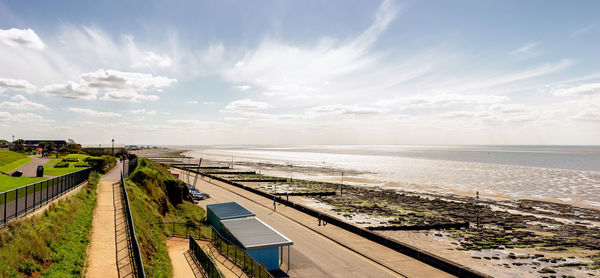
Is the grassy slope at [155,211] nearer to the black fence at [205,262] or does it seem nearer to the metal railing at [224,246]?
the metal railing at [224,246]

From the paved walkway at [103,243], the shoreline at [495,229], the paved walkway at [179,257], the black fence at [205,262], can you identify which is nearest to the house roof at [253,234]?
the black fence at [205,262]

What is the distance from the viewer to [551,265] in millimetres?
28609

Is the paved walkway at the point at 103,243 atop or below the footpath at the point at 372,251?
atop

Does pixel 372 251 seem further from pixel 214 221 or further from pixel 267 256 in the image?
pixel 214 221

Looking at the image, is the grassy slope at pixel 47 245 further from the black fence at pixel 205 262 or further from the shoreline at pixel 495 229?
the shoreline at pixel 495 229

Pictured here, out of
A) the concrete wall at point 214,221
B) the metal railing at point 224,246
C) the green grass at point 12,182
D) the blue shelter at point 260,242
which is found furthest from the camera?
the concrete wall at point 214,221

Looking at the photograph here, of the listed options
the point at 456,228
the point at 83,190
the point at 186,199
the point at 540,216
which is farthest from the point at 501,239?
the point at 83,190

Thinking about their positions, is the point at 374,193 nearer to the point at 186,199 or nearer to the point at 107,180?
the point at 186,199

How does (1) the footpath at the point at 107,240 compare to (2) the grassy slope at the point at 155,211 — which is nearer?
(1) the footpath at the point at 107,240

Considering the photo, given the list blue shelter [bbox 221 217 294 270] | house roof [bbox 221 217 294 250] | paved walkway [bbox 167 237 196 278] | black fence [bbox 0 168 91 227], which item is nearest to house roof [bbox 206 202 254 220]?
house roof [bbox 221 217 294 250]

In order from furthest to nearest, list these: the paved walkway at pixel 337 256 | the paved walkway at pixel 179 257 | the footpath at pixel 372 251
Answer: the footpath at pixel 372 251, the paved walkway at pixel 337 256, the paved walkway at pixel 179 257

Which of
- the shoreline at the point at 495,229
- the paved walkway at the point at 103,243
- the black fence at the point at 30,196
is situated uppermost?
the black fence at the point at 30,196

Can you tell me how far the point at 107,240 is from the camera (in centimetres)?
1641

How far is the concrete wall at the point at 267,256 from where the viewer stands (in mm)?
22572
